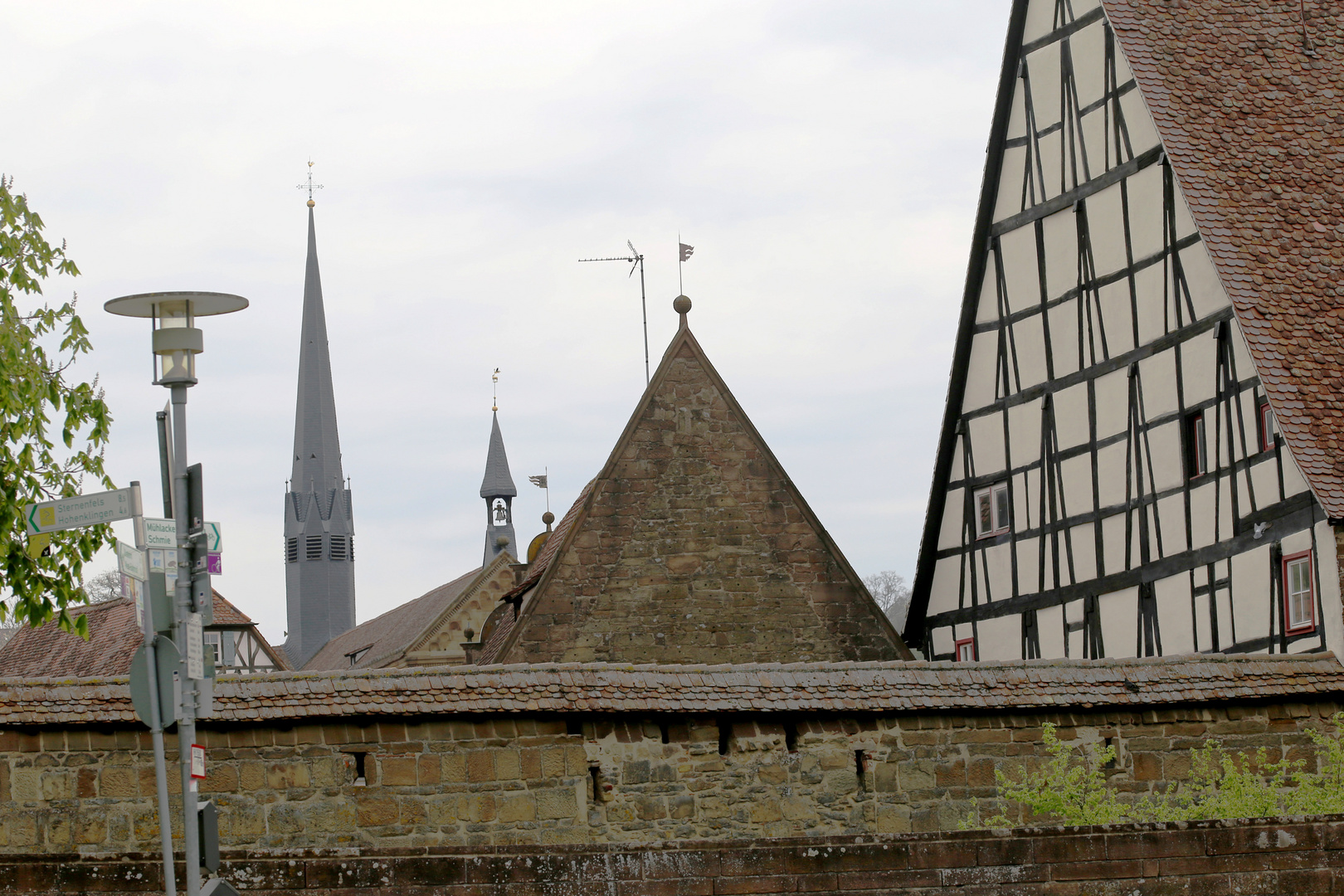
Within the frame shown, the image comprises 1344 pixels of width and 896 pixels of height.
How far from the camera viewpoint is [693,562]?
1983 centimetres

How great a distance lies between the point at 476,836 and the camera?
13938mm

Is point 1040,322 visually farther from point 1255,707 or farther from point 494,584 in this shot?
point 494,584

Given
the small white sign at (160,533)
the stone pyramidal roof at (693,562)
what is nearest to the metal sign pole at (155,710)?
the small white sign at (160,533)

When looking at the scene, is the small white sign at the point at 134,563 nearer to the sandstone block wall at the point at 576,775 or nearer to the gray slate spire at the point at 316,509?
the sandstone block wall at the point at 576,775

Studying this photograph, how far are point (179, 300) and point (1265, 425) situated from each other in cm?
1169

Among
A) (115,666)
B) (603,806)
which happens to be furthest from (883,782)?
(115,666)

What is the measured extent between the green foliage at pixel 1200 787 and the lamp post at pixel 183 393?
23.9 feet

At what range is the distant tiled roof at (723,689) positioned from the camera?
1373 cm

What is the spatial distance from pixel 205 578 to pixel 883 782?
272 inches

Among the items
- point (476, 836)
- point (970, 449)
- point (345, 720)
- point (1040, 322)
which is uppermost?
point (1040, 322)

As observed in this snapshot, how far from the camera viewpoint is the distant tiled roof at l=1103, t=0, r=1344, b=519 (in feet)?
57.5

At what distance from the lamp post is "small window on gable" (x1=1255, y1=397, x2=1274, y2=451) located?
1124 centimetres

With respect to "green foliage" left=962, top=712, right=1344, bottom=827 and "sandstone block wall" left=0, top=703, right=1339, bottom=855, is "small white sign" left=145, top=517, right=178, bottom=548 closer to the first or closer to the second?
"sandstone block wall" left=0, top=703, right=1339, bottom=855

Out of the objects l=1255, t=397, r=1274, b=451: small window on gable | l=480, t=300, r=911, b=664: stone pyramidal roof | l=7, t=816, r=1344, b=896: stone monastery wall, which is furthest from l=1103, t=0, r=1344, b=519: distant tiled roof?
l=7, t=816, r=1344, b=896: stone monastery wall
